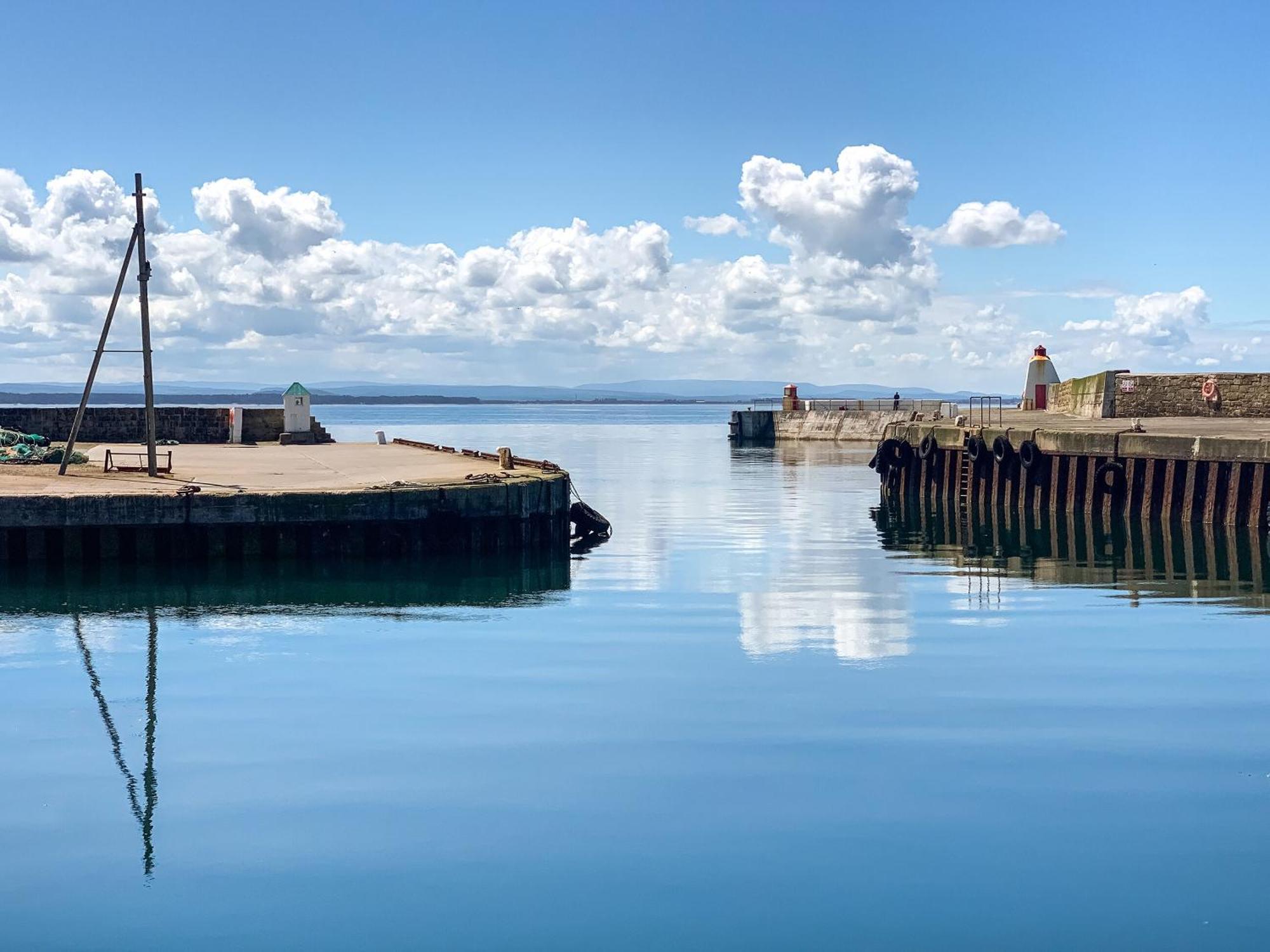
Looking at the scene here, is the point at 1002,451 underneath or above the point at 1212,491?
above

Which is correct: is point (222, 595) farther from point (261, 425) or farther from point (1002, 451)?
point (261, 425)

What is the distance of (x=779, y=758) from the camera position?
43.6ft

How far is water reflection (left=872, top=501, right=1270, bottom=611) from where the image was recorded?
25438 mm

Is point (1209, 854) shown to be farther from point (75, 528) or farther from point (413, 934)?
point (75, 528)

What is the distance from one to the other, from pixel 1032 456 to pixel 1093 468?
8.48ft

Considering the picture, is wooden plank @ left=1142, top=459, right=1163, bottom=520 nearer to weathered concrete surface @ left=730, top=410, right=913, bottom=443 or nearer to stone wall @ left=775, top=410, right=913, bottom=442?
weathered concrete surface @ left=730, top=410, right=913, bottom=443

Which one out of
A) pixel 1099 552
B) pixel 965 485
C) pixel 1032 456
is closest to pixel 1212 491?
pixel 1099 552

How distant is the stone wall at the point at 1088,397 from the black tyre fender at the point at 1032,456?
9088 mm

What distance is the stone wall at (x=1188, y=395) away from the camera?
44.1 meters

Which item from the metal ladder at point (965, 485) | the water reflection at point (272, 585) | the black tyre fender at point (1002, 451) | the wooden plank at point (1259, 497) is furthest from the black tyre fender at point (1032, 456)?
the water reflection at point (272, 585)

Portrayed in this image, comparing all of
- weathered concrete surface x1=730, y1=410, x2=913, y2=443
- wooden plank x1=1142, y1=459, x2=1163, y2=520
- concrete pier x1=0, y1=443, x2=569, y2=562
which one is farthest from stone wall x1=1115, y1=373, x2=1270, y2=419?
weathered concrete surface x1=730, y1=410, x2=913, y2=443

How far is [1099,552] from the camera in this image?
30.9 m

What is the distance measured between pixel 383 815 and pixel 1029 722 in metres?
6.87

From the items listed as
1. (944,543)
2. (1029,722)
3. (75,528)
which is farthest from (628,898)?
(944,543)
